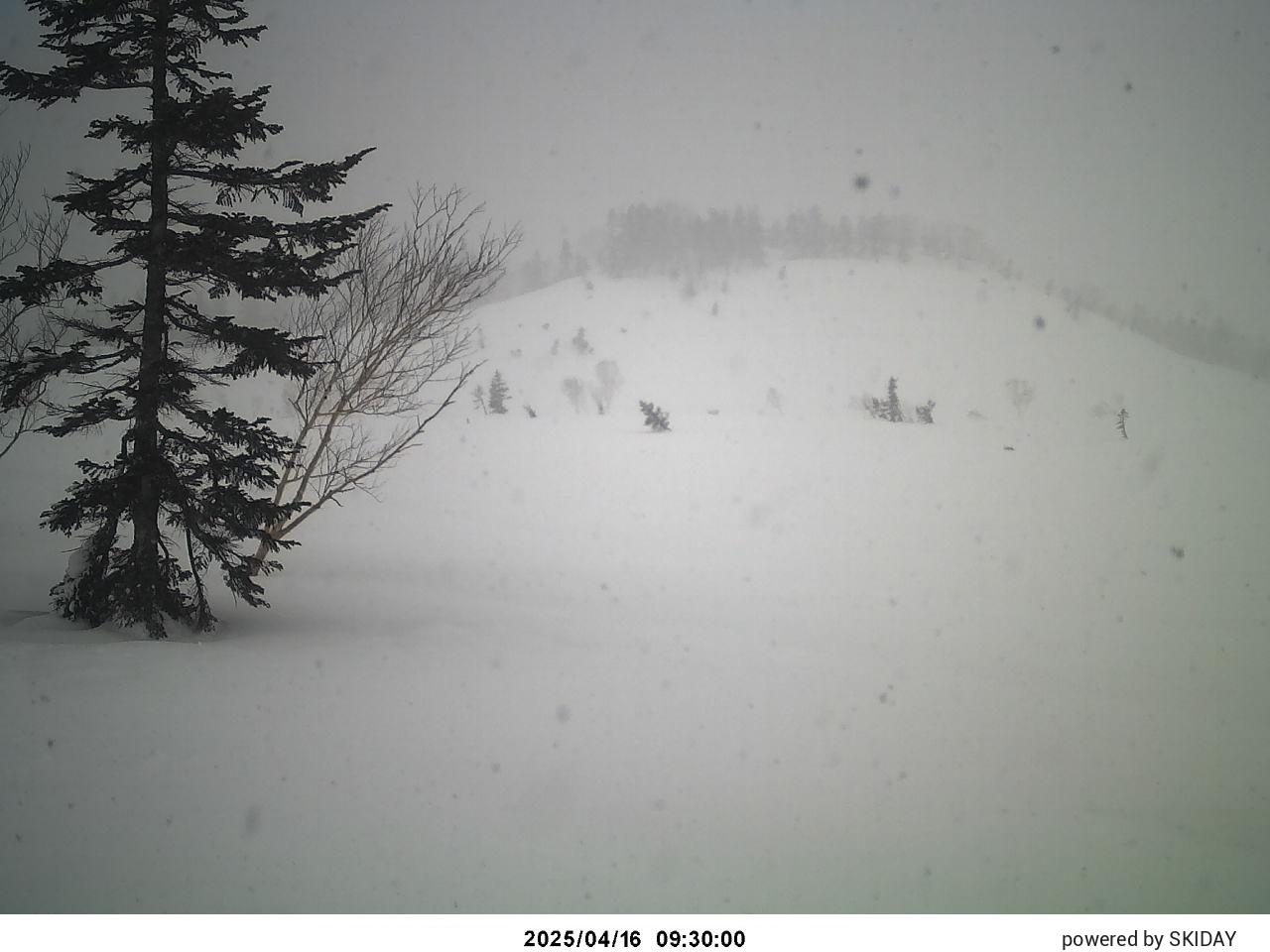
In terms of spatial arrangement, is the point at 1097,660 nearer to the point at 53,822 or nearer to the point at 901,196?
the point at 53,822

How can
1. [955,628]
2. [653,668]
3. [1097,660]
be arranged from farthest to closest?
[955,628] < [1097,660] < [653,668]

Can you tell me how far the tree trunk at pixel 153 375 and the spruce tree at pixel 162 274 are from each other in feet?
0.05

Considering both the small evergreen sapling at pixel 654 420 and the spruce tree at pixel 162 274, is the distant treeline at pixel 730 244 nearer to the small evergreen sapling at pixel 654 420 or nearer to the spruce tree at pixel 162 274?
the small evergreen sapling at pixel 654 420

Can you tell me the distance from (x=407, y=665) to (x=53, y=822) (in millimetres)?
3648

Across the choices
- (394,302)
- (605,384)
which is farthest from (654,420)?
(394,302)

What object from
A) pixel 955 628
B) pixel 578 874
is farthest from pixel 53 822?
pixel 955 628

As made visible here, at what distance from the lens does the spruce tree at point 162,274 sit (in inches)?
278

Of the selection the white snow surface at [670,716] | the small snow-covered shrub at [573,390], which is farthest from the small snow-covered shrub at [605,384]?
the white snow surface at [670,716]

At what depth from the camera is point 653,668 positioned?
851 cm

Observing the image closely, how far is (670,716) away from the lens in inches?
273

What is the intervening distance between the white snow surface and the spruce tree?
116 centimetres

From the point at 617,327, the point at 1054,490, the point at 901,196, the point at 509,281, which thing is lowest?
the point at 1054,490

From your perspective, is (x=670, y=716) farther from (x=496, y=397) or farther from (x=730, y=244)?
(x=730, y=244)

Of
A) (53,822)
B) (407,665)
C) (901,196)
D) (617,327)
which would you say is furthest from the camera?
(901,196)
